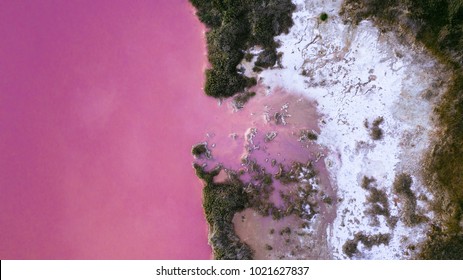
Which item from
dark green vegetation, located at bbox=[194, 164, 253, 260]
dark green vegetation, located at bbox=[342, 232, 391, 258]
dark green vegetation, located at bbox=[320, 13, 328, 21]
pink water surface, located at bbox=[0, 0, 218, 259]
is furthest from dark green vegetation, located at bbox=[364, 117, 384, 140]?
pink water surface, located at bbox=[0, 0, 218, 259]

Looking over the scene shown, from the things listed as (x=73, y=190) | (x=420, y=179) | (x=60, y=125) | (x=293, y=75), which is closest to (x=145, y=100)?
(x=60, y=125)

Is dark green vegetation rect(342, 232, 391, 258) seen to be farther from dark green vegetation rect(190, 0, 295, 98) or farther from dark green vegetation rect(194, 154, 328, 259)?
dark green vegetation rect(190, 0, 295, 98)

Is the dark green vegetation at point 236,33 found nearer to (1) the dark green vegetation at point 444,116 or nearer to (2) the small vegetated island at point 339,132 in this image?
(2) the small vegetated island at point 339,132

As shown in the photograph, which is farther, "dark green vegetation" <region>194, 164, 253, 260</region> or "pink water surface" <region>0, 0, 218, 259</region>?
"pink water surface" <region>0, 0, 218, 259</region>

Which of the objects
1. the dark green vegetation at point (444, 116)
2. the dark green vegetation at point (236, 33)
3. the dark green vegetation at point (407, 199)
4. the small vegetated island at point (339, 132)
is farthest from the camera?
the dark green vegetation at point (236, 33)

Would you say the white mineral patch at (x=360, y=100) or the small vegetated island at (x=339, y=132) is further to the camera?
the white mineral patch at (x=360, y=100)

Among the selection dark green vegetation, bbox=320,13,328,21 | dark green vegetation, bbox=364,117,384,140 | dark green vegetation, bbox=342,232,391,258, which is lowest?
dark green vegetation, bbox=342,232,391,258

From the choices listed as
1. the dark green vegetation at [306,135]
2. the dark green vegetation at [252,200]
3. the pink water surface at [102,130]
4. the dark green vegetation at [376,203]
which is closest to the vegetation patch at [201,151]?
the pink water surface at [102,130]

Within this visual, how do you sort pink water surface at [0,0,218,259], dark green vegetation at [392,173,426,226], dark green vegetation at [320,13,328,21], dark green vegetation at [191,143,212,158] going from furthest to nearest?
pink water surface at [0,0,218,259] < dark green vegetation at [191,143,212,158] < dark green vegetation at [320,13,328,21] < dark green vegetation at [392,173,426,226]
